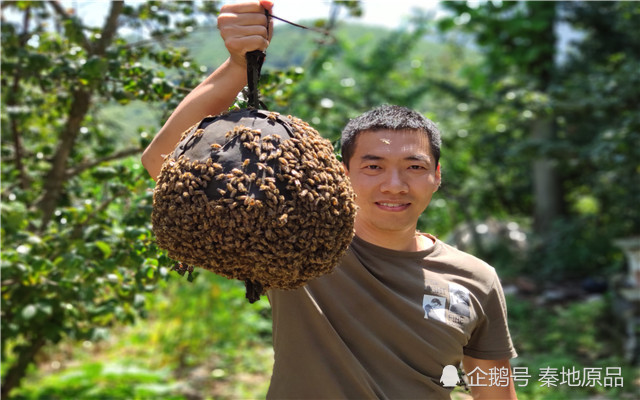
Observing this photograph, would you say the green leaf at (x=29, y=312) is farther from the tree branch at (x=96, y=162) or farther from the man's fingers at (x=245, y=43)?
the man's fingers at (x=245, y=43)

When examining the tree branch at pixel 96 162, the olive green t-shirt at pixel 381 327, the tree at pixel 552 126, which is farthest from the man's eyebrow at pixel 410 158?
the tree at pixel 552 126

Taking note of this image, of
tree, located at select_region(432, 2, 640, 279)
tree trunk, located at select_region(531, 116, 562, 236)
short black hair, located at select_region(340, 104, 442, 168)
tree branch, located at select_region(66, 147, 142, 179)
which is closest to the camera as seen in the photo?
short black hair, located at select_region(340, 104, 442, 168)

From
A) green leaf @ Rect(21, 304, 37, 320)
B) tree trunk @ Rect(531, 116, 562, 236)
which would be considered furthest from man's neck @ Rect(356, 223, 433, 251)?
Result: tree trunk @ Rect(531, 116, 562, 236)

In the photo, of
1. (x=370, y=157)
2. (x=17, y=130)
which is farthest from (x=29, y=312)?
(x=370, y=157)

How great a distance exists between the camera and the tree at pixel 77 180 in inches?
107

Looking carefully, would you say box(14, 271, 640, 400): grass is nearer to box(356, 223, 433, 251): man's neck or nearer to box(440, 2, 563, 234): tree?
box(440, 2, 563, 234): tree

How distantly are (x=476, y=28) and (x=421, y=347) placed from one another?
28.5 feet

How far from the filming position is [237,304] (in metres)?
6.43

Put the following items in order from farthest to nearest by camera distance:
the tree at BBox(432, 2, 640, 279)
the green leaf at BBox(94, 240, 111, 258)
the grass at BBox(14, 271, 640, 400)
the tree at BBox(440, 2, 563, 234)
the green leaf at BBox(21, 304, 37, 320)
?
the tree at BBox(440, 2, 563, 234), the tree at BBox(432, 2, 640, 279), the grass at BBox(14, 271, 640, 400), the green leaf at BBox(21, 304, 37, 320), the green leaf at BBox(94, 240, 111, 258)

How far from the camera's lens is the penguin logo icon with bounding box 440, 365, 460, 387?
6.92ft

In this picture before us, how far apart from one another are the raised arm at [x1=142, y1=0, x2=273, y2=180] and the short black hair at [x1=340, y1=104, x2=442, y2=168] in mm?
488

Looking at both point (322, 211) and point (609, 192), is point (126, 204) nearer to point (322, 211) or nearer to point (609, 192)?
point (322, 211)

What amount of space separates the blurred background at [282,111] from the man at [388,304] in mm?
557

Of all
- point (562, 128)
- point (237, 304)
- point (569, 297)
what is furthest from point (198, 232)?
point (562, 128)
